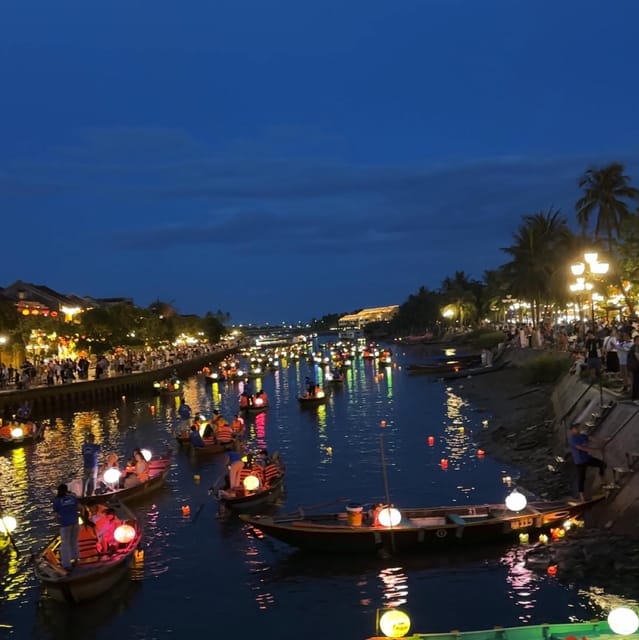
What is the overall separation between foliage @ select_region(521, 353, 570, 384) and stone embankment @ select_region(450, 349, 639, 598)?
548 cm

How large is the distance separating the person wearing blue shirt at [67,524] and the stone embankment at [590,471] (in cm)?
1086

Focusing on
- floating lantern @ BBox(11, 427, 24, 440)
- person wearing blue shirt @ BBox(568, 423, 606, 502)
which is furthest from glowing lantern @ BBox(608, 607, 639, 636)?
floating lantern @ BBox(11, 427, 24, 440)

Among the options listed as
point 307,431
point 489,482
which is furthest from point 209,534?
point 307,431

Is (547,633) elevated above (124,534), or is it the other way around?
(124,534)

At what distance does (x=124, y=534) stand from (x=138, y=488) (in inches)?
338

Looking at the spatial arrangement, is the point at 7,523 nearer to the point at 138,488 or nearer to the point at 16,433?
the point at 138,488

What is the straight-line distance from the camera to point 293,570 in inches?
731

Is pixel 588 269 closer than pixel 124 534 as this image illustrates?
No

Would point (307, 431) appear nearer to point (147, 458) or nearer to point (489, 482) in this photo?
point (147, 458)

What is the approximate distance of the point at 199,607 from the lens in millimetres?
16781

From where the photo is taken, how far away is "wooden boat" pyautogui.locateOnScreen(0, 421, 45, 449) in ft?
137

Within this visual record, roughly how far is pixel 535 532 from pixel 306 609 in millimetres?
6722

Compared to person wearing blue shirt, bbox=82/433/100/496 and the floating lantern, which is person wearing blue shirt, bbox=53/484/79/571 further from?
the floating lantern

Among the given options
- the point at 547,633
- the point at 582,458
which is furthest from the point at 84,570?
the point at 582,458
